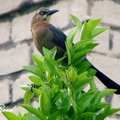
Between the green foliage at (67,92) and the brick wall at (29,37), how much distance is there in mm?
2091

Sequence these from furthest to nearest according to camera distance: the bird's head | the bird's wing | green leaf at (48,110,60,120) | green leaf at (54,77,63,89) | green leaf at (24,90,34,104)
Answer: the bird's head → the bird's wing → green leaf at (24,90,34,104) → green leaf at (54,77,63,89) → green leaf at (48,110,60,120)

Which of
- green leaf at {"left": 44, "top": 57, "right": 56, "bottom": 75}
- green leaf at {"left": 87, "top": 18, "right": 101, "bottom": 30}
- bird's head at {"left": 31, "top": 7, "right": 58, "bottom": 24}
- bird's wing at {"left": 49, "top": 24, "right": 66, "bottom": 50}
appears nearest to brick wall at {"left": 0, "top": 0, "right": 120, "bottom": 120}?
bird's head at {"left": 31, "top": 7, "right": 58, "bottom": 24}

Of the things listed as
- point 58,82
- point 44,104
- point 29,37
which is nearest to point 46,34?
point 29,37

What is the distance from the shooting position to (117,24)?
184 inches

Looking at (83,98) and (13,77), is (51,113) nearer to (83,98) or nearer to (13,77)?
(83,98)

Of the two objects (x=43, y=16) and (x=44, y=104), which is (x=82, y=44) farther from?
(x=43, y=16)

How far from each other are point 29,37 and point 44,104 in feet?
9.47

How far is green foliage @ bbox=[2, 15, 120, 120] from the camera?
2.06 m

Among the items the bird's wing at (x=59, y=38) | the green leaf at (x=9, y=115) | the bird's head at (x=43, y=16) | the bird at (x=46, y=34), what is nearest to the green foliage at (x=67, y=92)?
the green leaf at (x=9, y=115)

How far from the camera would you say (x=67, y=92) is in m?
2.11

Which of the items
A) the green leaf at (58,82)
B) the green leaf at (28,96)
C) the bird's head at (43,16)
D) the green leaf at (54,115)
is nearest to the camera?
the green leaf at (54,115)

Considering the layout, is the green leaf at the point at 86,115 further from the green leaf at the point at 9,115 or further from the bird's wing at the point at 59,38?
the bird's wing at the point at 59,38

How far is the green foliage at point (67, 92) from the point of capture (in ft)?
6.77

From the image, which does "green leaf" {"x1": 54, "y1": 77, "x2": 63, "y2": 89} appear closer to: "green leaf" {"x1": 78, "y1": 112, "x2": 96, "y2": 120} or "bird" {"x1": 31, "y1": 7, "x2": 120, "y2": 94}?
"green leaf" {"x1": 78, "y1": 112, "x2": 96, "y2": 120}
